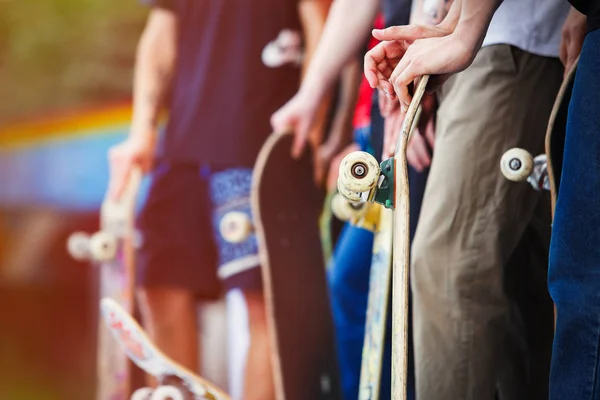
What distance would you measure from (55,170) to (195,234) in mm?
397

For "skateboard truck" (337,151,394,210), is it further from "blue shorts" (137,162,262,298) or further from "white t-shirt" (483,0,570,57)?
"blue shorts" (137,162,262,298)

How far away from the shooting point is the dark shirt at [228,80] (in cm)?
157

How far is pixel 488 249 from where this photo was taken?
1193 millimetres

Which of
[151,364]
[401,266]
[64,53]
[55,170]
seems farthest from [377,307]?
[64,53]

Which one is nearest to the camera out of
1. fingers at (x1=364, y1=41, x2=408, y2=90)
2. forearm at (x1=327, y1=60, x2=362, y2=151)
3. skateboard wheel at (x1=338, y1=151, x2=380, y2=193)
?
skateboard wheel at (x1=338, y1=151, x2=380, y2=193)

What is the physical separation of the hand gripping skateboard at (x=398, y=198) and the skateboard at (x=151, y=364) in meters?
0.58

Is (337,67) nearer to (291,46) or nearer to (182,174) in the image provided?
(291,46)

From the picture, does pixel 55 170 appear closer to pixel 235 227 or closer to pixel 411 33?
pixel 235 227

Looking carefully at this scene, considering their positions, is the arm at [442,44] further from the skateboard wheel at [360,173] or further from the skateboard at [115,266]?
the skateboard at [115,266]

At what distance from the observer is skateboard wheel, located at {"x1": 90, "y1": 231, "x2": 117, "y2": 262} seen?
5.35 ft

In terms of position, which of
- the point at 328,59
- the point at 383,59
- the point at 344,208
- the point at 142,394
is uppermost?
the point at 328,59

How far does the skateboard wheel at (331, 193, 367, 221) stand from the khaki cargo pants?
193 millimetres

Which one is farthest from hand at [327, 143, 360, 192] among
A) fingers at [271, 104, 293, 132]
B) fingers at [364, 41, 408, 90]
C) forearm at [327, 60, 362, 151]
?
fingers at [364, 41, 408, 90]

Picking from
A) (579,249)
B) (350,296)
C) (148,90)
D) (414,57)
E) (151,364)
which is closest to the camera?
(579,249)
